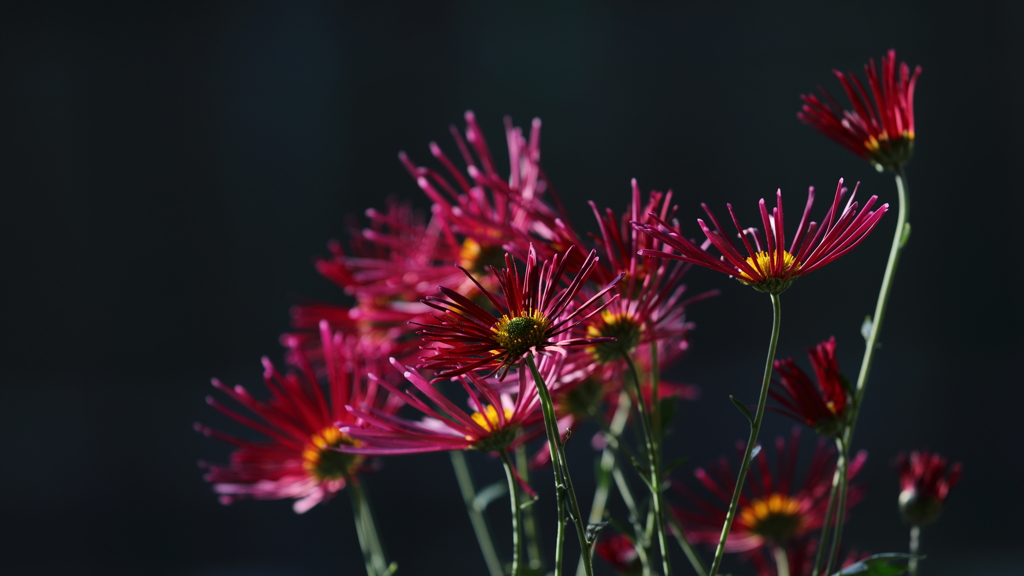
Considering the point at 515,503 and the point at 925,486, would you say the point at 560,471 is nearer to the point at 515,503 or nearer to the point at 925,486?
the point at 515,503

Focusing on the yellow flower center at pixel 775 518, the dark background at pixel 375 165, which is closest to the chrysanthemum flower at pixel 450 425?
the yellow flower center at pixel 775 518

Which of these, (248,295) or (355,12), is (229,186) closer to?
(248,295)

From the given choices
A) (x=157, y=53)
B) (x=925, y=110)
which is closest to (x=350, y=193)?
(x=157, y=53)

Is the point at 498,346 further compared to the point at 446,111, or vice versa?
the point at 446,111

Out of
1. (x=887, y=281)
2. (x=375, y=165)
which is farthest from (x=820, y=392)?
(x=375, y=165)

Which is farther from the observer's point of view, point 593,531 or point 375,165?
point 375,165

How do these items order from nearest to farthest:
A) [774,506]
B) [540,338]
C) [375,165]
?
[540,338]
[774,506]
[375,165]

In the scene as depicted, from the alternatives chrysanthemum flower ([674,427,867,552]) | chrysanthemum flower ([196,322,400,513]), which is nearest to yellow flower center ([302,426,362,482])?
chrysanthemum flower ([196,322,400,513])

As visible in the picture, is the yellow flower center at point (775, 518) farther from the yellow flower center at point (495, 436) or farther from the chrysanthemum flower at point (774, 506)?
the yellow flower center at point (495, 436)
